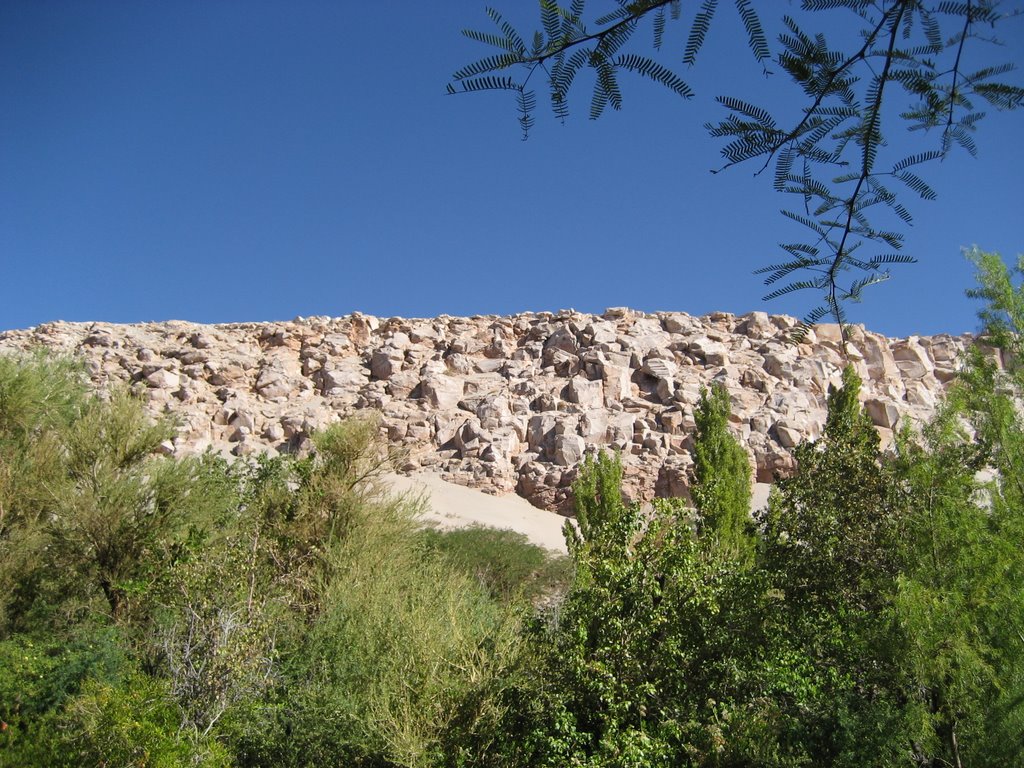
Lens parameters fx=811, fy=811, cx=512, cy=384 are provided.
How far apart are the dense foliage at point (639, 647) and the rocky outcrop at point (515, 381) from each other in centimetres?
1866

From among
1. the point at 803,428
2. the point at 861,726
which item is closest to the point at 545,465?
the point at 803,428

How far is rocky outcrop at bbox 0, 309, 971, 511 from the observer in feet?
105

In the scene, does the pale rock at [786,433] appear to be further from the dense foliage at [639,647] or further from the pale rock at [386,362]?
the dense foliage at [639,647]

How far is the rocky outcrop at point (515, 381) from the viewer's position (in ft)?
105

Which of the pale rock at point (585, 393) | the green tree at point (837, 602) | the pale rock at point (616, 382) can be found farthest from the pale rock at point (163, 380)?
the green tree at point (837, 602)

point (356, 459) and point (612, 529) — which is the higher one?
point (356, 459)

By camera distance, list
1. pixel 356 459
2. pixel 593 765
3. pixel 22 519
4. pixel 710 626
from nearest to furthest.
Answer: pixel 593 765 → pixel 710 626 → pixel 22 519 → pixel 356 459

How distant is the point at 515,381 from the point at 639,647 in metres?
29.0

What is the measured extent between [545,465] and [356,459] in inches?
629

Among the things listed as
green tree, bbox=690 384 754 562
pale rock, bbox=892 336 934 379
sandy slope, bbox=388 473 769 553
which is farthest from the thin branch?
pale rock, bbox=892 336 934 379

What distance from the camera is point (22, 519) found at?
14.2 m

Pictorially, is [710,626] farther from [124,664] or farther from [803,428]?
[803,428]

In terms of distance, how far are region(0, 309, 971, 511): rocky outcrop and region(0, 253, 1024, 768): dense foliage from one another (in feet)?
61.2

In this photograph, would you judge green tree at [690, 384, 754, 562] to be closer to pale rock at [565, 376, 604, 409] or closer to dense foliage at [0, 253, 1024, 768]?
dense foliage at [0, 253, 1024, 768]
